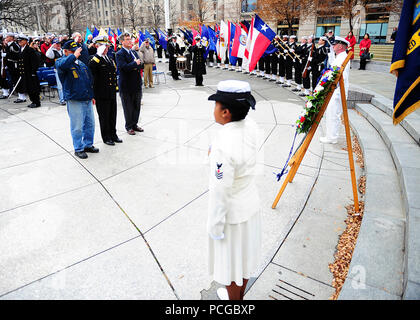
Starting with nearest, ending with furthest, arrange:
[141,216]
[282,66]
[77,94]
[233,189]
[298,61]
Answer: [233,189] < [141,216] < [77,94] < [298,61] < [282,66]

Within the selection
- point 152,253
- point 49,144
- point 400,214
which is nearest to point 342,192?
point 400,214

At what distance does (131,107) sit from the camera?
6.68 m

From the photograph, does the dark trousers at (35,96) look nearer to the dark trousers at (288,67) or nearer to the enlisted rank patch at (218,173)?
the enlisted rank patch at (218,173)

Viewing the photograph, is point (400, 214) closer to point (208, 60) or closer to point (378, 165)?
point (378, 165)

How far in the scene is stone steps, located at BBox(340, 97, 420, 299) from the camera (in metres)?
2.32

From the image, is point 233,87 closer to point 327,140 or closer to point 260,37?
point 327,140

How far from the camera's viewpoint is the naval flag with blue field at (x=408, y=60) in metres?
2.21

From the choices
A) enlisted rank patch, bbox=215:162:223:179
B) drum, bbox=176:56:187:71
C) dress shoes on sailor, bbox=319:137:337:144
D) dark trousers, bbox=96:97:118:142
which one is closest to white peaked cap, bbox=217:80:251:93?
enlisted rank patch, bbox=215:162:223:179

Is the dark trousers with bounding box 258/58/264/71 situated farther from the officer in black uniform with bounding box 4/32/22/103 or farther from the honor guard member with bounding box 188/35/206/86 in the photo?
the officer in black uniform with bounding box 4/32/22/103

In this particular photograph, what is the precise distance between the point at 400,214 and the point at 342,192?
897mm

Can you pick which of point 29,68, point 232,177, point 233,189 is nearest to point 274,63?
point 29,68

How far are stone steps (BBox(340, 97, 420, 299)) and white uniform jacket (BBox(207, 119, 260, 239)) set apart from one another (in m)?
1.26

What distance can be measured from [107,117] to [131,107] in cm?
89

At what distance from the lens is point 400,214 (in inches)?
132
